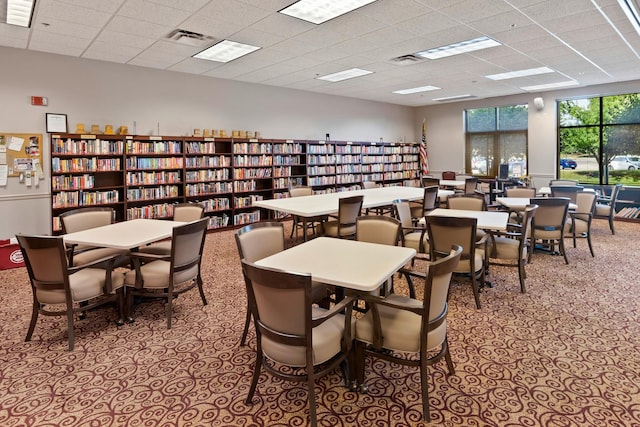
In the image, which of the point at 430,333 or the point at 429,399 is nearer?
the point at 430,333

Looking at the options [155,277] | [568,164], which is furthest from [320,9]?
[568,164]

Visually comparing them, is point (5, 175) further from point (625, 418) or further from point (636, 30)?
point (636, 30)

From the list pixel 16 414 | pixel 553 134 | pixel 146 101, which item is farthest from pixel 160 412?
pixel 553 134

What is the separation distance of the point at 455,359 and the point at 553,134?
31.7 feet

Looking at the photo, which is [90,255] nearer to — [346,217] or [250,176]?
[346,217]

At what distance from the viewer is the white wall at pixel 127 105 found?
6.01 metres

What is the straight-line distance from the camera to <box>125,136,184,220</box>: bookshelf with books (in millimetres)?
7008

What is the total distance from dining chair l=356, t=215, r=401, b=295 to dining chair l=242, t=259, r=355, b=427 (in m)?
1.31

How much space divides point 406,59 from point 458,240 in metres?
4.29

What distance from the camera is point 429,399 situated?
242cm

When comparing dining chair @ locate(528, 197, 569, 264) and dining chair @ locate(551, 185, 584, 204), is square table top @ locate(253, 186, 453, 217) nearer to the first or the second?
dining chair @ locate(528, 197, 569, 264)

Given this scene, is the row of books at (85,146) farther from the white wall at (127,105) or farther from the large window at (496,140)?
the large window at (496,140)

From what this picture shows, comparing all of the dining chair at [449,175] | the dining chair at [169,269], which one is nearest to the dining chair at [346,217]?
the dining chair at [169,269]

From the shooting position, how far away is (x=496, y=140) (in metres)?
11.6
